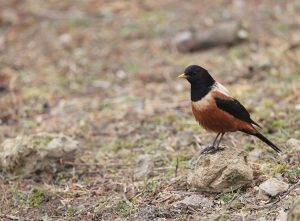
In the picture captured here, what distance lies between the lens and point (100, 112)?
28.3 feet

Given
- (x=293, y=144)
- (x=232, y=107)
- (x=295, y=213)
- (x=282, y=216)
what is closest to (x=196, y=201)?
(x=282, y=216)

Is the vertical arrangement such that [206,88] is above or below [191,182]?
above

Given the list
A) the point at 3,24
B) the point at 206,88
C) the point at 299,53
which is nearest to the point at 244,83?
the point at 299,53

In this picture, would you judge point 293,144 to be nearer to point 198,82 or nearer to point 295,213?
point 198,82

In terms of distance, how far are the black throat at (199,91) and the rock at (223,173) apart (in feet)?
2.19

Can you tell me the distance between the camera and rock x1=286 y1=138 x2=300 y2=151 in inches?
246

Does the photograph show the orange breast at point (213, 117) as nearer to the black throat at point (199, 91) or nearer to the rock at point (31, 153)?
the black throat at point (199, 91)

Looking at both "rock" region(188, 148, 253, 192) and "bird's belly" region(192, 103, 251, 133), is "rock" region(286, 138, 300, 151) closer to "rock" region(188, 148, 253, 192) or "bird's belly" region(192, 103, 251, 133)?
"bird's belly" region(192, 103, 251, 133)

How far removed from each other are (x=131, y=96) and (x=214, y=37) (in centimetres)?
205

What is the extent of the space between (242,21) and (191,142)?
4326 mm

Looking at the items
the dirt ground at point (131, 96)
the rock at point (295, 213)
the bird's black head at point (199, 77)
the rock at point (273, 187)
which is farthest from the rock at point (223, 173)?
the rock at point (295, 213)

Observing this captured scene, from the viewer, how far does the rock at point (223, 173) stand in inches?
213

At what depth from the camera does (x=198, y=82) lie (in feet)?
20.1

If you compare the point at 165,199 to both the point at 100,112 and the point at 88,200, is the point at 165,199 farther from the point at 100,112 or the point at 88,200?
the point at 100,112
